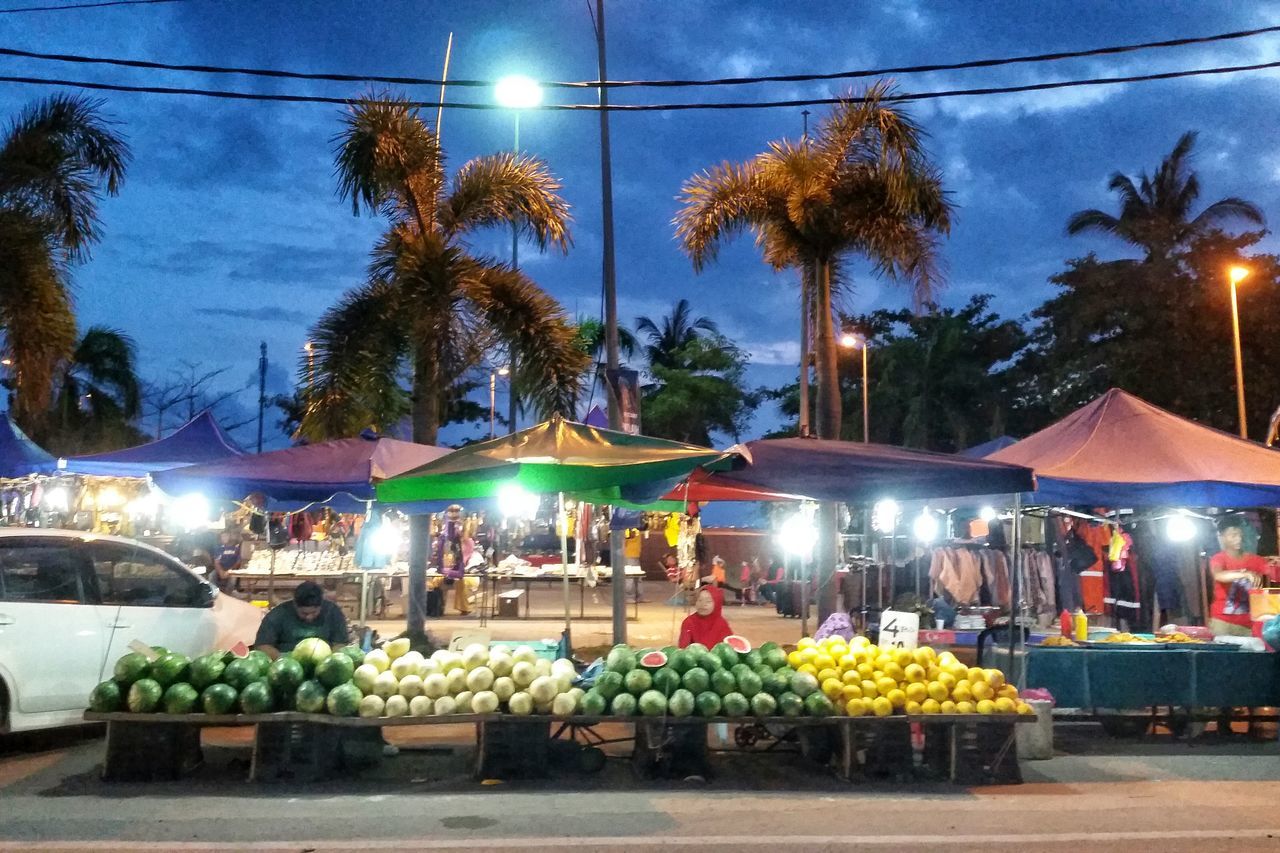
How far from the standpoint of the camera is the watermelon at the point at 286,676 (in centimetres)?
768

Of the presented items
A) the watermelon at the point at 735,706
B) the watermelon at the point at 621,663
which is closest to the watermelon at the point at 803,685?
the watermelon at the point at 735,706

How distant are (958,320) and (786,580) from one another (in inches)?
1022

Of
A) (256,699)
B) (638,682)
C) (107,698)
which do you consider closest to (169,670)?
(107,698)

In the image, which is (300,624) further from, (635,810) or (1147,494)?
(1147,494)

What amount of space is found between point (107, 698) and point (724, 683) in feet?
14.6

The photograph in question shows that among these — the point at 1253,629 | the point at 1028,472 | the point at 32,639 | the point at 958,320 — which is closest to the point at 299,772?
the point at 32,639

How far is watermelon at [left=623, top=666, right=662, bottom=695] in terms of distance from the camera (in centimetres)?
773

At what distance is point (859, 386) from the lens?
46094 millimetres

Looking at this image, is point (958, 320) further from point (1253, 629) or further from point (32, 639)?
point (32, 639)

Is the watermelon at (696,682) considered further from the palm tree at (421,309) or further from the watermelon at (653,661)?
the palm tree at (421,309)

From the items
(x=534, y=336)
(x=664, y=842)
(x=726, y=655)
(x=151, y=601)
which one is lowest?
(x=664, y=842)

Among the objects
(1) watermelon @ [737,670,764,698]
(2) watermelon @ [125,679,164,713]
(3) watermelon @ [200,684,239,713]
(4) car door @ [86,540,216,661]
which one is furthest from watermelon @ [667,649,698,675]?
(4) car door @ [86,540,216,661]

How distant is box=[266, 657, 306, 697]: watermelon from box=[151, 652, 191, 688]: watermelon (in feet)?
2.07

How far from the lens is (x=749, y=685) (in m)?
7.73
